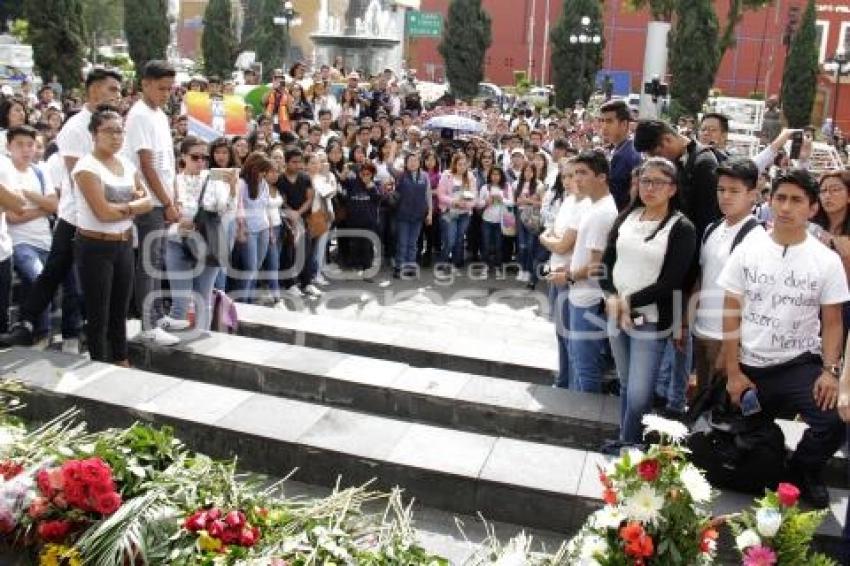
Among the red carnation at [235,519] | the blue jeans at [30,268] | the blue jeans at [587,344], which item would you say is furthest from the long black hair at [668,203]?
the blue jeans at [30,268]

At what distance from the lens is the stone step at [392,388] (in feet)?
18.1

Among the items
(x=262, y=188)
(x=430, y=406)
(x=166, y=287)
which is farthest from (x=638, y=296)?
(x=262, y=188)

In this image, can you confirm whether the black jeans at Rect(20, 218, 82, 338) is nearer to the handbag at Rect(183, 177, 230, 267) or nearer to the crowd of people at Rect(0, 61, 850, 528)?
the crowd of people at Rect(0, 61, 850, 528)

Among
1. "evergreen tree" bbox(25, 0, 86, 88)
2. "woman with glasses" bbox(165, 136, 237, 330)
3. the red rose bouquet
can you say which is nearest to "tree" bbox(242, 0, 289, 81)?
"evergreen tree" bbox(25, 0, 86, 88)

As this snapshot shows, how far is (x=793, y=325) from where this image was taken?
13.8ft

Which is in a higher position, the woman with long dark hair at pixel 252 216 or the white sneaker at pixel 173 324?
the woman with long dark hair at pixel 252 216

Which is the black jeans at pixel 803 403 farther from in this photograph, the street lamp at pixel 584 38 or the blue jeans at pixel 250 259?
the street lamp at pixel 584 38

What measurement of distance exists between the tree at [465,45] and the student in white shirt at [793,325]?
105ft

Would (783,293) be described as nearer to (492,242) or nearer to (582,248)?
(582,248)

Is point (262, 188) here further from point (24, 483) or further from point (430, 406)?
point (24, 483)

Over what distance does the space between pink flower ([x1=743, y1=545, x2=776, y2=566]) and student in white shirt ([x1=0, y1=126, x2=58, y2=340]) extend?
5.30m

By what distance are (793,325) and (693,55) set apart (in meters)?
29.5

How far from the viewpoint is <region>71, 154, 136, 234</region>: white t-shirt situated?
549 cm

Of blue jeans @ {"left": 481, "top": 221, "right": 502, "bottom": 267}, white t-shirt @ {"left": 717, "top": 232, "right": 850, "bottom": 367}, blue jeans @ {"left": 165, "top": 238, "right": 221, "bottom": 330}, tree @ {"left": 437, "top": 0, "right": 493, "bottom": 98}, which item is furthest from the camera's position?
tree @ {"left": 437, "top": 0, "right": 493, "bottom": 98}
